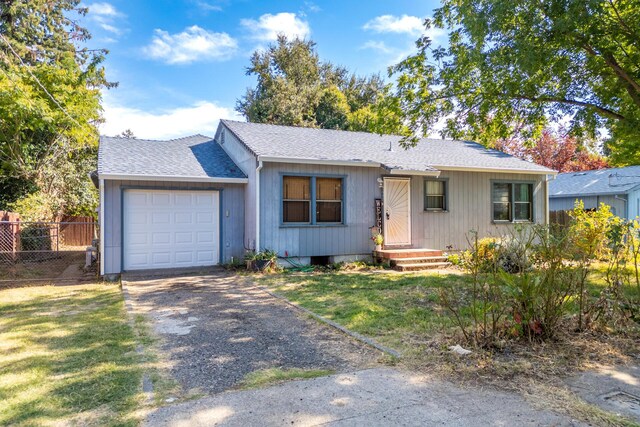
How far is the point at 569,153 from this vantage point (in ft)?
94.2

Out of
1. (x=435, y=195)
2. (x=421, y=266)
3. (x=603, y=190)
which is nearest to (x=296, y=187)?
(x=421, y=266)

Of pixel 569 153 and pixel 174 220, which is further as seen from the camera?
pixel 569 153

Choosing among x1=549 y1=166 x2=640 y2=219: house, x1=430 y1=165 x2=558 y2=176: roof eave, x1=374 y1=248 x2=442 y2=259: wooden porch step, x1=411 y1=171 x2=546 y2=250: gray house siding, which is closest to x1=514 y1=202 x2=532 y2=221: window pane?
x1=411 y1=171 x2=546 y2=250: gray house siding

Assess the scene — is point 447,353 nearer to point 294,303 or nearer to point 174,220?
point 294,303

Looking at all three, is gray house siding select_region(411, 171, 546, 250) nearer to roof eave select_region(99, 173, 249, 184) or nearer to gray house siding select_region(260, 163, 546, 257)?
gray house siding select_region(260, 163, 546, 257)

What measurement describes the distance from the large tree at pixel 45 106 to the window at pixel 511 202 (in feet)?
43.7

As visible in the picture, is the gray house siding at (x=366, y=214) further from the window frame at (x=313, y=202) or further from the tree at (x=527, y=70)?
the tree at (x=527, y=70)

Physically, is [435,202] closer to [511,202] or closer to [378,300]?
[511,202]

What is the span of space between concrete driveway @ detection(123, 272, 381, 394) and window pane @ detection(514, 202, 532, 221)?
10.00m

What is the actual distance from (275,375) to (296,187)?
7.51 meters

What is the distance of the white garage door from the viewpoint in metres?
9.95

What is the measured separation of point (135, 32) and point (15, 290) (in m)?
9.12

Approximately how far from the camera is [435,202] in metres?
12.4

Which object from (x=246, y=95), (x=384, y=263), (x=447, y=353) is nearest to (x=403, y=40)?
(x=384, y=263)
